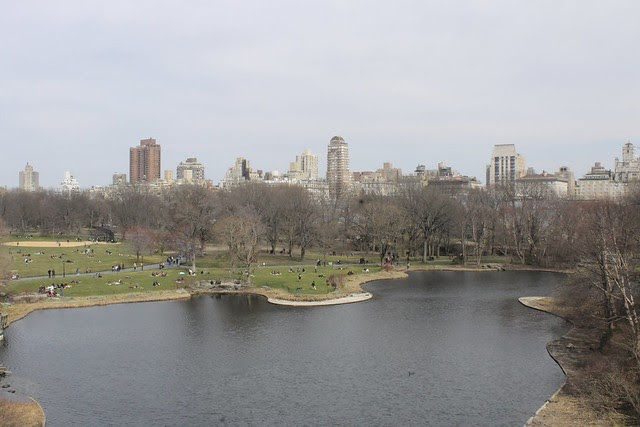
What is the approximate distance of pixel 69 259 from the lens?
71500 millimetres

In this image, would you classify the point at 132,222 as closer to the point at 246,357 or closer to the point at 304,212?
the point at 304,212

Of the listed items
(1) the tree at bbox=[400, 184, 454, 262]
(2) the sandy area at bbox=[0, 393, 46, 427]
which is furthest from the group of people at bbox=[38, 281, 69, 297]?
(1) the tree at bbox=[400, 184, 454, 262]

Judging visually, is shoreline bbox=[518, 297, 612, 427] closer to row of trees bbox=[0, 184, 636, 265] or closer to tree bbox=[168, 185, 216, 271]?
row of trees bbox=[0, 184, 636, 265]

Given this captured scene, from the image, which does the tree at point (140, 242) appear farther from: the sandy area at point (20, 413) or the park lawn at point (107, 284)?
the sandy area at point (20, 413)

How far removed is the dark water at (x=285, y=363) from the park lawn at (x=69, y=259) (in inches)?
736

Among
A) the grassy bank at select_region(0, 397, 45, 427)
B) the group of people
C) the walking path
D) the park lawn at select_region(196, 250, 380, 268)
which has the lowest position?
the grassy bank at select_region(0, 397, 45, 427)

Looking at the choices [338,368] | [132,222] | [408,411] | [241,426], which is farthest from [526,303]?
[132,222]

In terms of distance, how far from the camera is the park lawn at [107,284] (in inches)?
2007

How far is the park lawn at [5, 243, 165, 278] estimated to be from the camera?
2470 inches

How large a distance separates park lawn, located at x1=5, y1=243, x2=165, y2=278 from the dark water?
1868 cm

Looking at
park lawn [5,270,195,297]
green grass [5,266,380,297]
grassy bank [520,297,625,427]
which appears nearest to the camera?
grassy bank [520,297,625,427]

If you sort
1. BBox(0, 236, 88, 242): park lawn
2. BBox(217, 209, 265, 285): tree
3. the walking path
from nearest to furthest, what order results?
1. the walking path
2. BBox(217, 209, 265, 285): tree
3. BBox(0, 236, 88, 242): park lawn

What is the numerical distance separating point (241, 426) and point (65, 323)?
22.6m

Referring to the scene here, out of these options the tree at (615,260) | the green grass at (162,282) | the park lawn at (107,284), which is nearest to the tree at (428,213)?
the green grass at (162,282)
